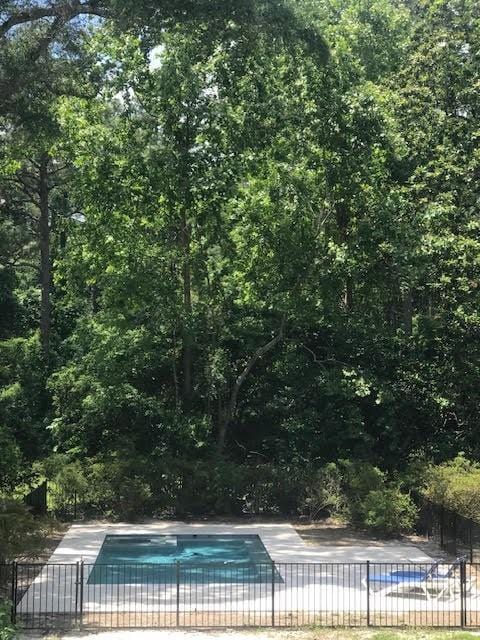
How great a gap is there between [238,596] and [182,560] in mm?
3986

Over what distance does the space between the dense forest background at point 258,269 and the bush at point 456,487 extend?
258 centimetres

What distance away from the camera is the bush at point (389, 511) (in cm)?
2019

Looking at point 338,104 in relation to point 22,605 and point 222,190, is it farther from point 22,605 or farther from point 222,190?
point 22,605

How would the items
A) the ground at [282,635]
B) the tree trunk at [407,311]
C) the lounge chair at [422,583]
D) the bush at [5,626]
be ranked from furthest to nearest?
the tree trunk at [407,311]
the lounge chair at [422,583]
the ground at [282,635]
the bush at [5,626]

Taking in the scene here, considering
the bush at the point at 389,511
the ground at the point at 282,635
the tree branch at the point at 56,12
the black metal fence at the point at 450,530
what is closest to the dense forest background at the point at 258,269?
the bush at the point at 389,511

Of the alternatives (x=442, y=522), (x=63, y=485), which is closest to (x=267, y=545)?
(x=442, y=522)

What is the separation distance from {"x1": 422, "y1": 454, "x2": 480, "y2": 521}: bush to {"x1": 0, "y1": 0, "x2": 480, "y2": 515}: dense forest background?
2578 millimetres

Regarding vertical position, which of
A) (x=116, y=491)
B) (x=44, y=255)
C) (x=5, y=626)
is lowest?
(x=116, y=491)

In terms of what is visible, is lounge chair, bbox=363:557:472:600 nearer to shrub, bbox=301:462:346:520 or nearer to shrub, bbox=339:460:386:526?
shrub, bbox=339:460:386:526

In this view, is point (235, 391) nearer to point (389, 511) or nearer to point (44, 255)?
point (389, 511)

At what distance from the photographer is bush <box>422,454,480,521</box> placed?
57.8 feet

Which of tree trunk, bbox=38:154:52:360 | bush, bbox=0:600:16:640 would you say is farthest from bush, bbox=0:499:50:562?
tree trunk, bbox=38:154:52:360

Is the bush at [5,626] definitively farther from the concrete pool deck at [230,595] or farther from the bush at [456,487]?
the bush at [456,487]

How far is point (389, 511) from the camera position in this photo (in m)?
20.2
